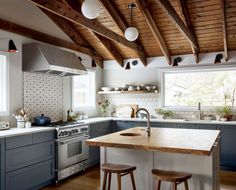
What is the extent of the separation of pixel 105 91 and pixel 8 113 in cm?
295

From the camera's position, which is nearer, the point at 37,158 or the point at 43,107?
the point at 37,158

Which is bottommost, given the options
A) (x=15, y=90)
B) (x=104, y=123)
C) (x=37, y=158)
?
(x=37, y=158)

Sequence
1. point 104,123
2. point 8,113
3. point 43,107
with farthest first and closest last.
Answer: point 104,123 → point 43,107 → point 8,113

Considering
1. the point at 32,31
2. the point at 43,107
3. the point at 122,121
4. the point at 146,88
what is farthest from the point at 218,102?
the point at 32,31

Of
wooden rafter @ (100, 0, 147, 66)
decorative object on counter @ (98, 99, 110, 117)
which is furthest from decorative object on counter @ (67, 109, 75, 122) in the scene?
wooden rafter @ (100, 0, 147, 66)

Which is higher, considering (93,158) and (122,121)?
(122,121)

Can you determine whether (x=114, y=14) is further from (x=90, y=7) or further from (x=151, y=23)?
(x=90, y=7)

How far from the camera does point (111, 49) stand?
254 inches

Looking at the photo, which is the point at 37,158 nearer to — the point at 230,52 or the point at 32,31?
the point at 32,31

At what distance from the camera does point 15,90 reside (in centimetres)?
447

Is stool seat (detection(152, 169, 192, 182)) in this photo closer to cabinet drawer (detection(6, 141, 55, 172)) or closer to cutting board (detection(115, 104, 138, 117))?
cabinet drawer (detection(6, 141, 55, 172))

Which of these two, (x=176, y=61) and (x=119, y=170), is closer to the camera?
(x=119, y=170)

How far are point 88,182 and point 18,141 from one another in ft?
4.84

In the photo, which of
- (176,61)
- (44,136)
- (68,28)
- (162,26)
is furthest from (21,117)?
(176,61)
